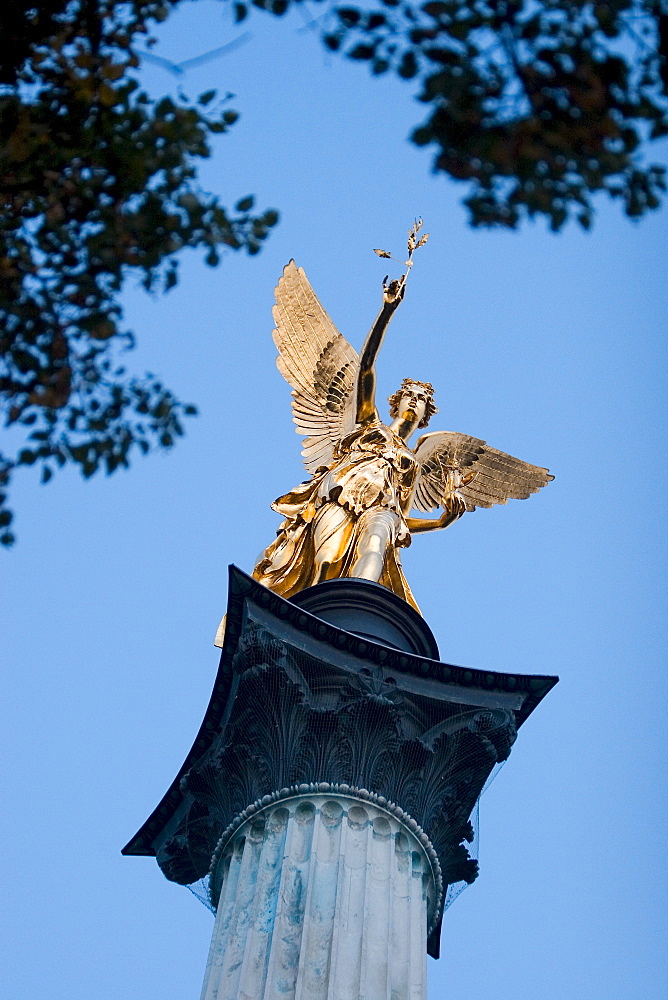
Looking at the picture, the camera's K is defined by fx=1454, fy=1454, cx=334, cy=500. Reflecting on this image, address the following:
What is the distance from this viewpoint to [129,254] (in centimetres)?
812

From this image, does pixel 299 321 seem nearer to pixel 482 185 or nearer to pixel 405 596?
pixel 405 596

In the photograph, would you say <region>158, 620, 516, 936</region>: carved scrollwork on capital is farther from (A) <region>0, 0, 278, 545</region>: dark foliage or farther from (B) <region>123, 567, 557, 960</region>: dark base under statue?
(A) <region>0, 0, 278, 545</region>: dark foliage

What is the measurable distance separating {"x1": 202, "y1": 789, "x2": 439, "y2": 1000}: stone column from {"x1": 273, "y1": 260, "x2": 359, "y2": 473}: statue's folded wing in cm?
737

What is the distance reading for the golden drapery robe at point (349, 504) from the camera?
55.6 feet

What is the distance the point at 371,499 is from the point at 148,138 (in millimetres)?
9529

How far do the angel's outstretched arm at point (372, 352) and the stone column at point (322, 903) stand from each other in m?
6.73

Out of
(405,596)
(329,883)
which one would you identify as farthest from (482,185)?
(405,596)

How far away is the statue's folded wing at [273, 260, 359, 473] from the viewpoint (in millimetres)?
20438

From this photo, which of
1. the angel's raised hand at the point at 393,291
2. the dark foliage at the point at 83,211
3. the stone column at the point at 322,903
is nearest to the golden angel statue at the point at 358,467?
the angel's raised hand at the point at 393,291

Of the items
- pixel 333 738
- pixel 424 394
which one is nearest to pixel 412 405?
pixel 424 394

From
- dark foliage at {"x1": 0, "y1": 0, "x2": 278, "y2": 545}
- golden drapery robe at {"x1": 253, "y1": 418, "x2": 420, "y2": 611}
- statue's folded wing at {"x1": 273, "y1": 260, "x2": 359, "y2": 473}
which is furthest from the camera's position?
statue's folded wing at {"x1": 273, "y1": 260, "x2": 359, "y2": 473}

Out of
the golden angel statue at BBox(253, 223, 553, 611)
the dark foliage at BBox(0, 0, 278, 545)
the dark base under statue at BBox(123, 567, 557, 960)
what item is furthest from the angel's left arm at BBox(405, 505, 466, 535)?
the dark foliage at BBox(0, 0, 278, 545)

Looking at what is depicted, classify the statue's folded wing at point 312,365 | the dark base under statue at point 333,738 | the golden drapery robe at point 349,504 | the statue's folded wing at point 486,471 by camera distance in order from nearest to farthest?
1. the dark base under statue at point 333,738
2. the golden drapery robe at point 349,504
3. the statue's folded wing at point 312,365
4. the statue's folded wing at point 486,471

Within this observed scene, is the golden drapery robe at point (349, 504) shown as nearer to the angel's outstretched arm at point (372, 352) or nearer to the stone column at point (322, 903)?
the angel's outstretched arm at point (372, 352)
